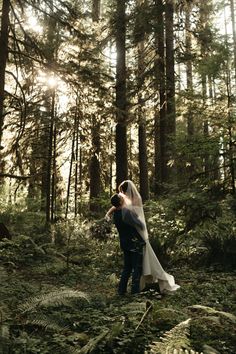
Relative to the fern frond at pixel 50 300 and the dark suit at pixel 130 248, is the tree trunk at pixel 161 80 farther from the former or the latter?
the fern frond at pixel 50 300

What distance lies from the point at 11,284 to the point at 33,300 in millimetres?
1849

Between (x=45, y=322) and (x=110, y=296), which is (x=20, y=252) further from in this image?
(x=45, y=322)

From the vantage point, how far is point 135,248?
24.8ft

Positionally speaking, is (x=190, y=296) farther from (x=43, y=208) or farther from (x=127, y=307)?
(x=43, y=208)

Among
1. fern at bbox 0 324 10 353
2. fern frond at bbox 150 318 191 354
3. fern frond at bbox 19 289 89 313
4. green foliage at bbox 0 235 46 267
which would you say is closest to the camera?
fern frond at bbox 150 318 191 354

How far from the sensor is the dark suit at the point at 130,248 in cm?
750

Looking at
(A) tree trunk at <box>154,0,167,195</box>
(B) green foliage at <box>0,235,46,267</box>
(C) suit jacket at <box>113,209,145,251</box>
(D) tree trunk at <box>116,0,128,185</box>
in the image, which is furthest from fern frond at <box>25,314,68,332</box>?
(D) tree trunk at <box>116,0,128,185</box>

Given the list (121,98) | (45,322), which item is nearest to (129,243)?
(45,322)

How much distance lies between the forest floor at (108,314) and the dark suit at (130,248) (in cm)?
26

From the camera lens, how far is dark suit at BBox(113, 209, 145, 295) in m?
7.50

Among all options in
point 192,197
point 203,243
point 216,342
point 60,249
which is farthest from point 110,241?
point 216,342

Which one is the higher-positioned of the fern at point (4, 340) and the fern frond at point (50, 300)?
the fern frond at point (50, 300)

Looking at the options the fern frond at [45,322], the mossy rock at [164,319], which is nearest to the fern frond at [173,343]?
the mossy rock at [164,319]

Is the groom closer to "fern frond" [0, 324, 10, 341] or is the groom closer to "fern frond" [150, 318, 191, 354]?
"fern frond" [150, 318, 191, 354]
